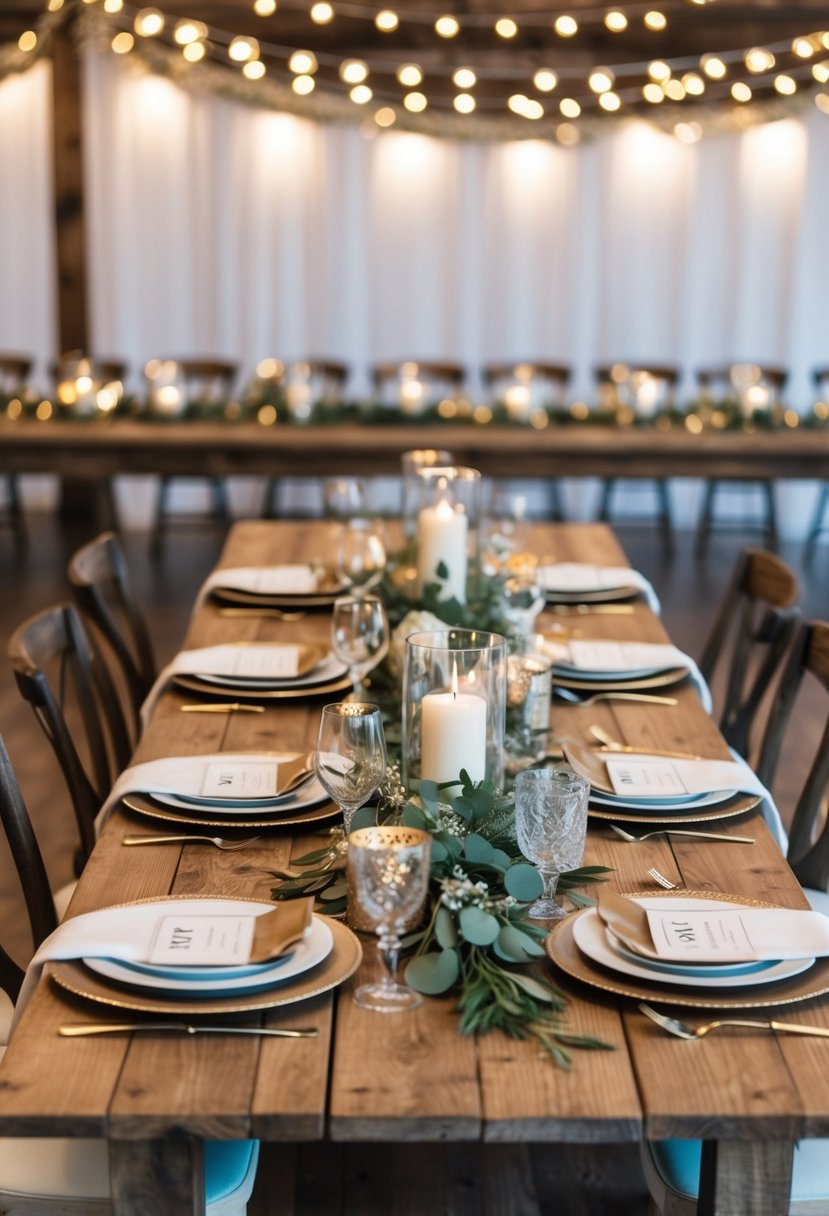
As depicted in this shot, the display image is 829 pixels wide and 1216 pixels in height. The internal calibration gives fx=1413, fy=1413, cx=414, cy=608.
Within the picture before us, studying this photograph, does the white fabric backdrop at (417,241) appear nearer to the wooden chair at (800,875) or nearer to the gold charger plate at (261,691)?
the wooden chair at (800,875)

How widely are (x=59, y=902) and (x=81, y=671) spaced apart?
41cm

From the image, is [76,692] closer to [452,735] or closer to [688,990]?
[452,735]

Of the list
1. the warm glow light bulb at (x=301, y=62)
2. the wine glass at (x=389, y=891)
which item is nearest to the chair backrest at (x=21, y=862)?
the wine glass at (x=389, y=891)

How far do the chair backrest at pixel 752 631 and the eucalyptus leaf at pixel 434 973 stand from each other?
133cm

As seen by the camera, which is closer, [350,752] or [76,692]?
[350,752]

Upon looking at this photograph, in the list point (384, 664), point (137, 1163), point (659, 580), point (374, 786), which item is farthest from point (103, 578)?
point (659, 580)

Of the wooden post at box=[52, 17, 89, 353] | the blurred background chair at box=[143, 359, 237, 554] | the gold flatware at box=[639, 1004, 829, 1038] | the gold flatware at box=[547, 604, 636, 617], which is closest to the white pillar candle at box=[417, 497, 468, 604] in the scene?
the gold flatware at box=[547, 604, 636, 617]

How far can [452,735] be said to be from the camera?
1.67 meters

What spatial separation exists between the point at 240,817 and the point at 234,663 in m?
0.69

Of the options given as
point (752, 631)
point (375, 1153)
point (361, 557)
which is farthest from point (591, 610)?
point (375, 1153)

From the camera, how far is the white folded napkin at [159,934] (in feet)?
4.62

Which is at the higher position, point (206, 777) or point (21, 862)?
point (206, 777)

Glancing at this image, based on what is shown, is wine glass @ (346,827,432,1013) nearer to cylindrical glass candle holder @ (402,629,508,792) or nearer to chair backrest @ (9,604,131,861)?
cylindrical glass candle holder @ (402,629,508,792)

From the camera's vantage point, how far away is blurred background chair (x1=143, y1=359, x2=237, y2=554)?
208 inches
